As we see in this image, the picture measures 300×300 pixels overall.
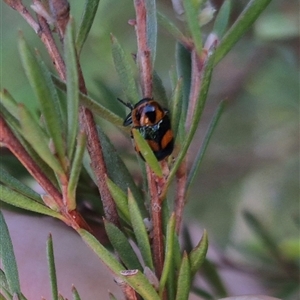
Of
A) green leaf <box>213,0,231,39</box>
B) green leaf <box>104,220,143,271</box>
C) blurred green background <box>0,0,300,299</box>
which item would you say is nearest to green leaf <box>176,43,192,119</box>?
green leaf <box>213,0,231,39</box>

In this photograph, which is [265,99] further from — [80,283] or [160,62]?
[80,283]

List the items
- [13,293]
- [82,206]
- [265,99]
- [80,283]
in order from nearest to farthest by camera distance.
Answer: [13,293] < [82,206] < [80,283] < [265,99]

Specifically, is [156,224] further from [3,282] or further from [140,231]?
[3,282]

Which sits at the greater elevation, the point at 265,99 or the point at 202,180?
the point at 265,99

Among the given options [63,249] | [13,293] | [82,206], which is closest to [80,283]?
[63,249]

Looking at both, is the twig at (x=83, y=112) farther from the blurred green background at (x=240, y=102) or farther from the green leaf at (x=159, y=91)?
the blurred green background at (x=240, y=102)

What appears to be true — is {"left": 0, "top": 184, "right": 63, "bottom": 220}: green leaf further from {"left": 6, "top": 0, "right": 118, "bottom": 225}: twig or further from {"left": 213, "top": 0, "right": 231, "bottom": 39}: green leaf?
{"left": 213, "top": 0, "right": 231, "bottom": 39}: green leaf

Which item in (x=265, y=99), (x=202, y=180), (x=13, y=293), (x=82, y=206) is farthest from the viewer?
(x=202, y=180)

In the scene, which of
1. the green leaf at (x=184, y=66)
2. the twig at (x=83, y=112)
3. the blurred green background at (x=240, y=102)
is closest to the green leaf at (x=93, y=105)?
the twig at (x=83, y=112)
